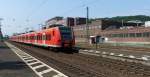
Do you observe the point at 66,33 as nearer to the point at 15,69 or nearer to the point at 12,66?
the point at 12,66

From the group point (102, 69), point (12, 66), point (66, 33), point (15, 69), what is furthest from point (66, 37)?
point (15, 69)

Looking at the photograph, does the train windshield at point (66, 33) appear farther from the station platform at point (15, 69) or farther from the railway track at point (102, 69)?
the station platform at point (15, 69)

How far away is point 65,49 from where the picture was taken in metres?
39.3

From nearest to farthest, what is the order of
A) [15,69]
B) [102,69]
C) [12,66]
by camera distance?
1. [15,69]
2. [102,69]
3. [12,66]

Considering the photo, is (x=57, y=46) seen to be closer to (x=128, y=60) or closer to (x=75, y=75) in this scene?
(x=128, y=60)

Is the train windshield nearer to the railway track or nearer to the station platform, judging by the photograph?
the railway track

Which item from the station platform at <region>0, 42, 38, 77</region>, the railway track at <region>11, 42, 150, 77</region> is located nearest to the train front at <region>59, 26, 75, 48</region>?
the railway track at <region>11, 42, 150, 77</region>

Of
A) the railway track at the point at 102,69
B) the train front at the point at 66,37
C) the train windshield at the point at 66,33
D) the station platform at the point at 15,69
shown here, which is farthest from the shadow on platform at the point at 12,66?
the train windshield at the point at 66,33

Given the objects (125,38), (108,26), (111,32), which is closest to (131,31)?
(125,38)

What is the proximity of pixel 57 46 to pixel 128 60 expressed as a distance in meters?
14.7

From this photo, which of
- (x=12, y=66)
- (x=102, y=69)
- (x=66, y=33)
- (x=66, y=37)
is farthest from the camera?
(x=66, y=33)

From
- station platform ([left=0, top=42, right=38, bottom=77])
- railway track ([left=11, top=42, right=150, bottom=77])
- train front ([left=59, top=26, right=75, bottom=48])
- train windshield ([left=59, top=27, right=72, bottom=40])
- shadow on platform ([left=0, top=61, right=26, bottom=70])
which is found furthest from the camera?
train windshield ([left=59, top=27, right=72, bottom=40])

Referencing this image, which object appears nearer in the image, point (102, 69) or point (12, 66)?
point (102, 69)

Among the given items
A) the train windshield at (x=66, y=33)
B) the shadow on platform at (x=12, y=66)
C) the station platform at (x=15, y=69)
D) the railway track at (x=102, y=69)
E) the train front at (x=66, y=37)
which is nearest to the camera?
the station platform at (x=15, y=69)
